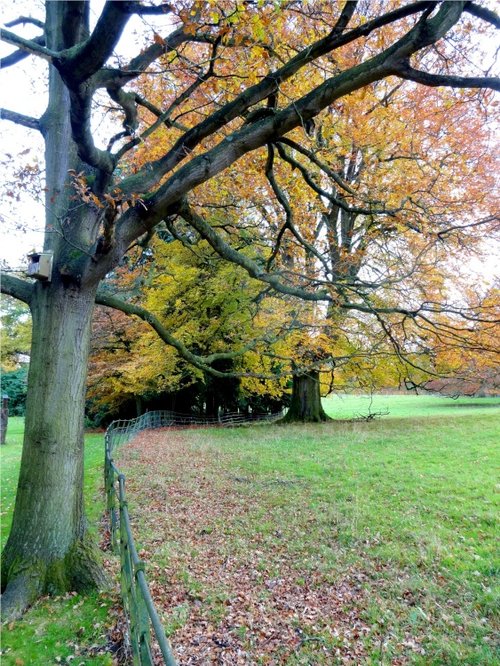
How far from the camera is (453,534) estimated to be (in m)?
6.42

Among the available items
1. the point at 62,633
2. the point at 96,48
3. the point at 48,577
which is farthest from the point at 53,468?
the point at 96,48

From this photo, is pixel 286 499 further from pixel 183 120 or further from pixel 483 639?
pixel 183 120

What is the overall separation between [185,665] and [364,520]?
13.3ft

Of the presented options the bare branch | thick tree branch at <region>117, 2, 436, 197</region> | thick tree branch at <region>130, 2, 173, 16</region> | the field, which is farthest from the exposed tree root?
the bare branch

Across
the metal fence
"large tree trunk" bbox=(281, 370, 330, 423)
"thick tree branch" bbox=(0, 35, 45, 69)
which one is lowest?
the metal fence

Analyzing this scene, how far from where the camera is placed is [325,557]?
19.4 feet

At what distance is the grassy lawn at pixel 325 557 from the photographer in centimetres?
416

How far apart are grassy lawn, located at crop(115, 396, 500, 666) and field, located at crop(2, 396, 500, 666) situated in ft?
0.06

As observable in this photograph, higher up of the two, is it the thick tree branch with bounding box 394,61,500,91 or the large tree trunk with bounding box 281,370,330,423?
the thick tree branch with bounding box 394,61,500,91

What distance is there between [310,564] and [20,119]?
21.8ft

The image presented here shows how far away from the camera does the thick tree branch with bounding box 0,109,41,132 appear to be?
5.22m

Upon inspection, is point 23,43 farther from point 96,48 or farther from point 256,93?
point 256,93

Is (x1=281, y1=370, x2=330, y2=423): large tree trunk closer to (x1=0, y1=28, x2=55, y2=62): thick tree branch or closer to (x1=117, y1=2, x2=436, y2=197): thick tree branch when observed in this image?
(x1=117, y1=2, x2=436, y2=197): thick tree branch

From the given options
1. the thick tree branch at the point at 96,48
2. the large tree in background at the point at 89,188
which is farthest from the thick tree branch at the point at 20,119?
the thick tree branch at the point at 96,48
